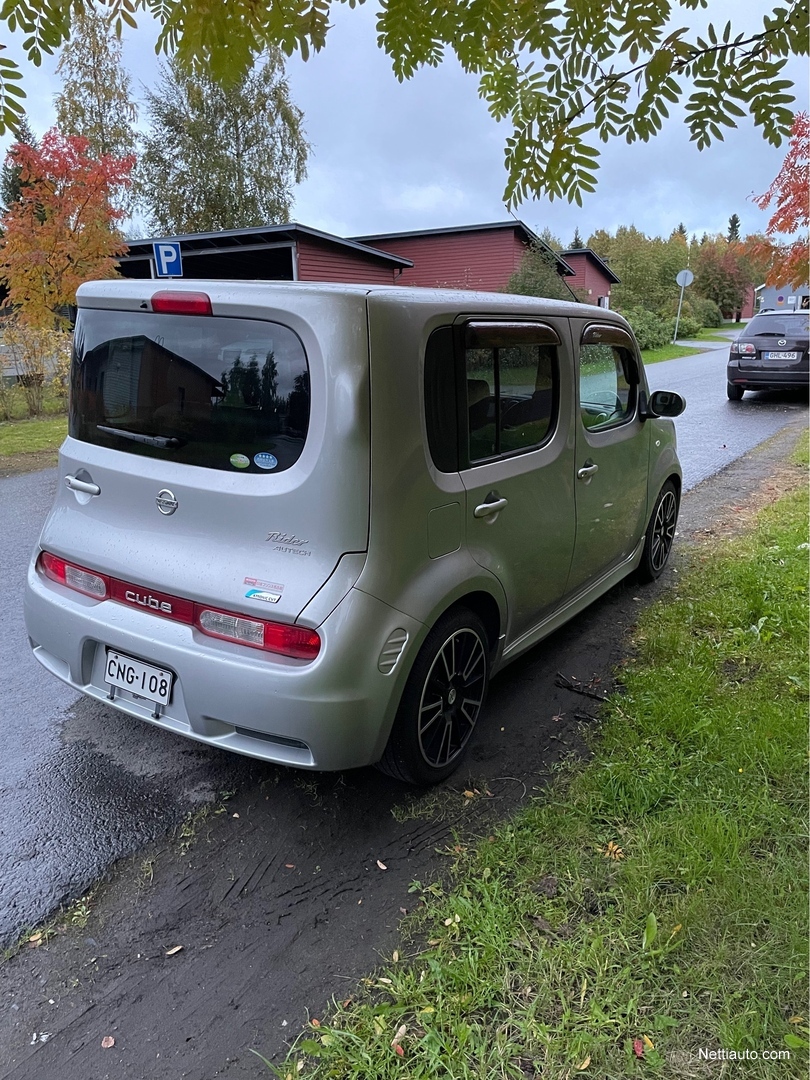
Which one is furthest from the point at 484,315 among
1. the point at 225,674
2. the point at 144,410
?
the point at 225,674

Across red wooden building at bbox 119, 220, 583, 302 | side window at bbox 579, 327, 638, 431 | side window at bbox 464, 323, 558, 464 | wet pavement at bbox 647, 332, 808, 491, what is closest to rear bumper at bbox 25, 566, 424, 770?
side window at bbox 464, 323, 558, 464

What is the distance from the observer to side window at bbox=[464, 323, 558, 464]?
113 inches

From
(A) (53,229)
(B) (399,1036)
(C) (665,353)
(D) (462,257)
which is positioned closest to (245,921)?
(B) (399,1036)

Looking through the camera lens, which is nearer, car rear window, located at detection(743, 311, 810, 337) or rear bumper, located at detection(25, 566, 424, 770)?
rear bumper, located at detection(25, 566, 424, 770)

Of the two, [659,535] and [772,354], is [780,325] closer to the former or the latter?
[772,354]

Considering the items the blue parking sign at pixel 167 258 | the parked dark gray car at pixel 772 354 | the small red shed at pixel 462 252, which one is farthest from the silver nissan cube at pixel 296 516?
the small red shed at pixel 462 252

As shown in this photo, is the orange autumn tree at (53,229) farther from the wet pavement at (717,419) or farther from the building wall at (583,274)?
the building wall at (583,274)

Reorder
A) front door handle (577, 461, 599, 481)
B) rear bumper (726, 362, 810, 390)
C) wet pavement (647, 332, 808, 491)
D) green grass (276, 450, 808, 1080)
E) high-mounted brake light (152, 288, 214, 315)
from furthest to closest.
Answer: rear bumper (726, 362, 810, 390), wet pavement (647, 332, 808, 491), front door handle (577, 461, 599, 481), high-mounted brake light (152, 288, 214, 315), green grass (276, 450, 808, 1080)

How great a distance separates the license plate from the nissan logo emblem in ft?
1.84

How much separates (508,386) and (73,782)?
2.44 meters

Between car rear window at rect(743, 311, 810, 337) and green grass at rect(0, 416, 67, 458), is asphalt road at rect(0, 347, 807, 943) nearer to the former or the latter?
green grass at rect(0, 416, 67, 458)

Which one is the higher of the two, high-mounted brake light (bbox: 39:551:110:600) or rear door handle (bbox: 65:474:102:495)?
rear door handle (bbox: 65:474:102:495)

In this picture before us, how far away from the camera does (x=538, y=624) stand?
361cm

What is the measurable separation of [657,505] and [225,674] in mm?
3469
